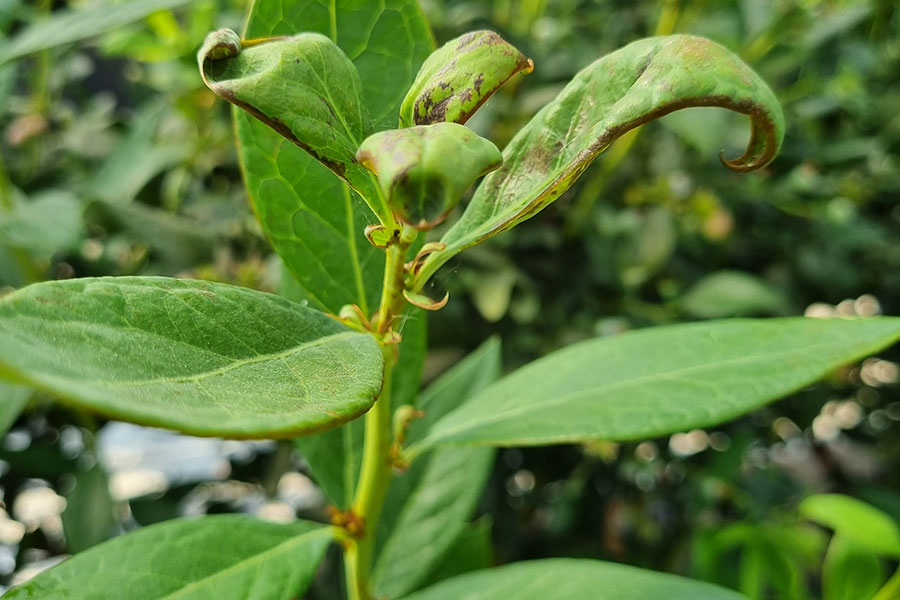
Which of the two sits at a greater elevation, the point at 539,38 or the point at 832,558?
the point at 539,38

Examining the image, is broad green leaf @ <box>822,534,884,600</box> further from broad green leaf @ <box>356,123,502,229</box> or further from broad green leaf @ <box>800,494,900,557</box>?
broad green leaf @ <box>356,123,502,229</box>

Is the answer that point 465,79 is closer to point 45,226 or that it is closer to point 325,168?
point 325,168

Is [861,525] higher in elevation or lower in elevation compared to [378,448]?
lower

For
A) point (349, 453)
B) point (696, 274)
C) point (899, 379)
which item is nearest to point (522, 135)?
point (349, 453)

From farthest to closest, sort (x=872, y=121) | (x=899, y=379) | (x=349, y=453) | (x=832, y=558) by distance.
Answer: (x=899, y=379) < (x=872, y=121) < (x=832, y=558) < (x=349, y=453)

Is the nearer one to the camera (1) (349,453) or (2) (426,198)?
(2) (426,198)

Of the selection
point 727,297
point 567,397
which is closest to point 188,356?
point 567,397

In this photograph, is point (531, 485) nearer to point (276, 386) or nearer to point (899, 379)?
point (899, 379)

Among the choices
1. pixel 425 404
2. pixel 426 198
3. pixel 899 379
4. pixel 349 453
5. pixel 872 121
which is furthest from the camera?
pixel 899 379
